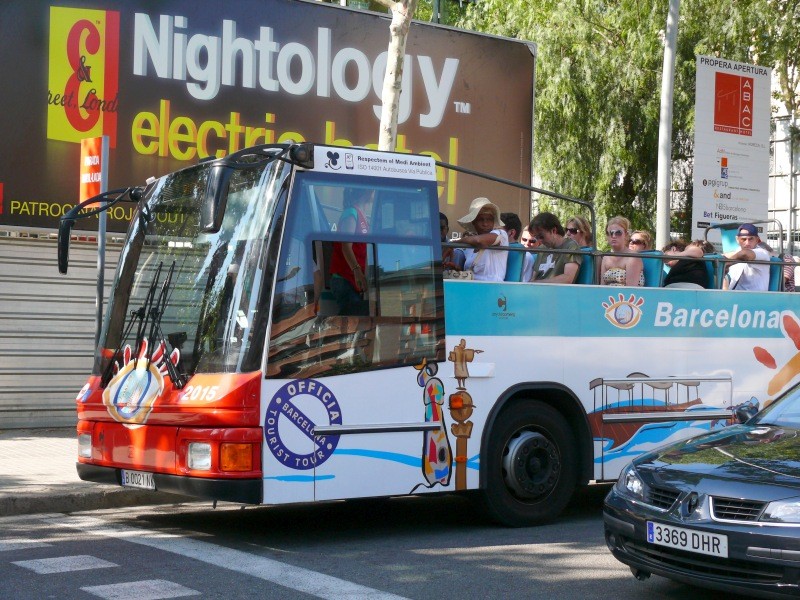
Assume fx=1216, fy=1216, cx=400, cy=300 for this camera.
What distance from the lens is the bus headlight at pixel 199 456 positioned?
7781 mm

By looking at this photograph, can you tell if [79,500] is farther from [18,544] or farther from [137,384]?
→ [137,384]

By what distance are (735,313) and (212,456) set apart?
16.7ft

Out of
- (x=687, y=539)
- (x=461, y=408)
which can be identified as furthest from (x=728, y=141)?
(x=687, y=539)

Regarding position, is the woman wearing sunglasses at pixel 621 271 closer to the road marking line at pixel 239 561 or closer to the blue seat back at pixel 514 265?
the blue seat back at pixel 514 265

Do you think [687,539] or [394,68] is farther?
[394,68]

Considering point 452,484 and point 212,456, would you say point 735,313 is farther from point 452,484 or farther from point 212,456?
point 212,456

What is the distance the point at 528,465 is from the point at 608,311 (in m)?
1.47

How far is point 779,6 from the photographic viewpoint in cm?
2458

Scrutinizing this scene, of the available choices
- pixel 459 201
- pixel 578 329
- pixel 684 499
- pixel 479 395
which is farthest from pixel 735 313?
pixel 459 201

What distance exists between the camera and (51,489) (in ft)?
33.3

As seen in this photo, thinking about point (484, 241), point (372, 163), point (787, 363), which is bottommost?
point (787, 363)

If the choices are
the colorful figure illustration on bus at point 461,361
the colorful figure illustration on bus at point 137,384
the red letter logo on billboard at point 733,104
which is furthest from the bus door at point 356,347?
the red letter logo on billboard at point 733,104

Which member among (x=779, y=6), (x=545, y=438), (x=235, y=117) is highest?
(x=779, y=6)

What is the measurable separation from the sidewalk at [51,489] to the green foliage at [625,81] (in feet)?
48.2
